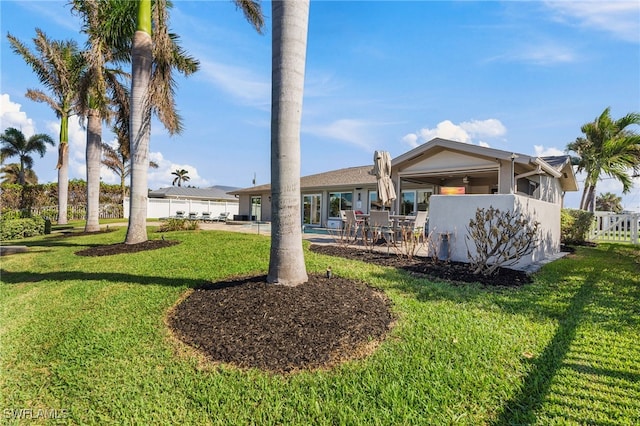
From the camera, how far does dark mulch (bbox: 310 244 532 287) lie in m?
6.13

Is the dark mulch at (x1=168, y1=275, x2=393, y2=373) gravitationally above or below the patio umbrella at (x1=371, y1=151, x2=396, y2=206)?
below

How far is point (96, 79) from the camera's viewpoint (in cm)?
1127

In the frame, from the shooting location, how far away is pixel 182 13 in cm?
1210

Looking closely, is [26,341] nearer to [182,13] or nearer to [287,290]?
[287,290]

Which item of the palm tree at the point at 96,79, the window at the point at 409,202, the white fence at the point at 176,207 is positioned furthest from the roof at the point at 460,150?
the white fence at the point at 176,207

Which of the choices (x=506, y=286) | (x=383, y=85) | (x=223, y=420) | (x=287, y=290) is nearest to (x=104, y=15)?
(x=383, y=85)

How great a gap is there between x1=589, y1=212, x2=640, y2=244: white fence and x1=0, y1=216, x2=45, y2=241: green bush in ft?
94.2

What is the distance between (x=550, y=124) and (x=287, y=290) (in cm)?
1629

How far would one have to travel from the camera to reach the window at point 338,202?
22016mm

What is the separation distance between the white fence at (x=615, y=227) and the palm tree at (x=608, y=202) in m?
47.6

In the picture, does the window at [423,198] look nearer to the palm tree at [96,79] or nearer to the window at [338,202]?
the window at [338,202]

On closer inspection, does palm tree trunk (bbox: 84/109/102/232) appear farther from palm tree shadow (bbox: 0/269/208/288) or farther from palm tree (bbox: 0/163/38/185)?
palm tree (bbox: 0/163/38/185)

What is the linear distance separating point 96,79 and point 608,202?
236 ft

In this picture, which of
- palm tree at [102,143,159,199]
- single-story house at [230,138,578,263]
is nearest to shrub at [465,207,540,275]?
single-story house at [230,138,578,263]
